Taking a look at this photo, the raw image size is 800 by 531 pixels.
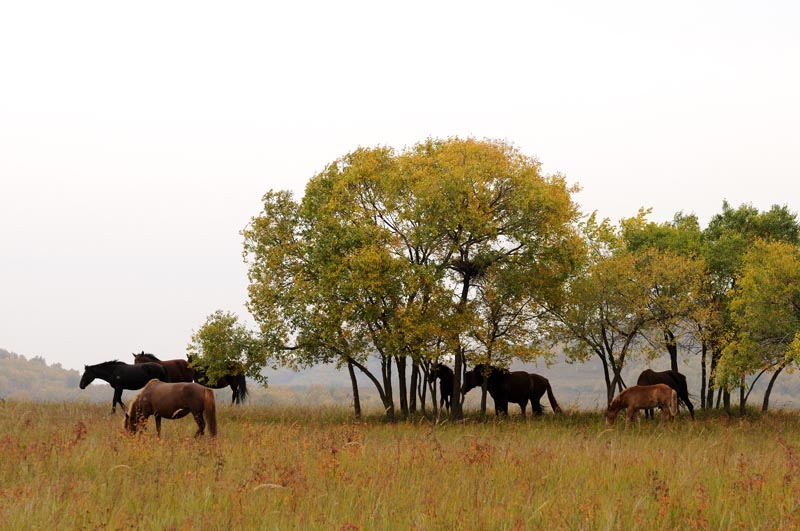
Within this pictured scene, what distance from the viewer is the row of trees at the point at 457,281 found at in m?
29.5

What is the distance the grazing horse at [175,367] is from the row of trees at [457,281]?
738cm

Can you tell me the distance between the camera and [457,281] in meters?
32.0

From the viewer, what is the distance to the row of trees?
29.5 meters

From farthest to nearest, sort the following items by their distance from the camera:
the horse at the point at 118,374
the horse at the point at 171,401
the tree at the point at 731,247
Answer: the tree at the point at 731,247 → the horse at the point at 118,374 → the horse at the point at 171,401

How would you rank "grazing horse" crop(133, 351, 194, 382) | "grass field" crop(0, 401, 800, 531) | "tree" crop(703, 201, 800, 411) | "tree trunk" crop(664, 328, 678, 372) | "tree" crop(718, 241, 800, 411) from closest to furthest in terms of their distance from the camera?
"grass field" crop(0, 401, 800, 531), "tree" crop(718, 241, 800, 411), "tree trunk" crop(664, 328, 678, 372), "tree" crop(703, 201, 800, 411), "grazing horse" crop(133, 351, 194, 382)

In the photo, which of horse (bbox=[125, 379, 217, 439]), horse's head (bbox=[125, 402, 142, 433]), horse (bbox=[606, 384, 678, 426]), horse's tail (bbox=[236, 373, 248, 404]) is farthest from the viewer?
horse's tail (bbox=[236, 373, 248, 404])

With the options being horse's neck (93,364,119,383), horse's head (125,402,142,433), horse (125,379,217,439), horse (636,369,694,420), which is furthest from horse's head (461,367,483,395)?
horse's head (125,402,142,433)

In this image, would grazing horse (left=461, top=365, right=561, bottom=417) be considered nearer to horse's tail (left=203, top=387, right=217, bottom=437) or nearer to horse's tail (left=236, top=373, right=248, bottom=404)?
horse's tail (left=236, top=373, right=248, bottom=404)

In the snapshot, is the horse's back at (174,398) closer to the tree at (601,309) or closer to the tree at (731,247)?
the tree at (601,309)

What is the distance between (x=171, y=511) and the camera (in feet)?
32.5

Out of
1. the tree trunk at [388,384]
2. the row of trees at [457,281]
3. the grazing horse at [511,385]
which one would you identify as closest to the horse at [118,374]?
the row of trees at [457,281]

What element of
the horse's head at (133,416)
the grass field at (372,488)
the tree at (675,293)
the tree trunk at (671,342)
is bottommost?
the grass field at (372,488)

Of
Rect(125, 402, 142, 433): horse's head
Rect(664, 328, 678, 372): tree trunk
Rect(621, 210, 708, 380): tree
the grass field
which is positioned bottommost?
the grass field

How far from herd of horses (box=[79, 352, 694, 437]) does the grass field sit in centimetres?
260
